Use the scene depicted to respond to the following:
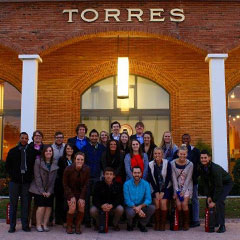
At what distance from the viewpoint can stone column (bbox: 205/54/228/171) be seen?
37.6ft

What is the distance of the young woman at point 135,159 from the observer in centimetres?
763

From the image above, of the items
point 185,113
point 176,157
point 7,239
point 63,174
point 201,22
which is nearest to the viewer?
point 7,239

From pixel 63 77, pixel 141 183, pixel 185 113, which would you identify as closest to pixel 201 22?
pixel 185 113

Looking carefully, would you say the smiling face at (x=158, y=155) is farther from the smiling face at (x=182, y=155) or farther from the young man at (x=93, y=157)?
the young man at (x=93, y=157)

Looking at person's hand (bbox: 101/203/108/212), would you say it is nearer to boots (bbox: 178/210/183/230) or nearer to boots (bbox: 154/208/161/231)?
boots (bbox: 154/208/161/231)

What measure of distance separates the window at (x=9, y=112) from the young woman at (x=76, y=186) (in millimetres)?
8222

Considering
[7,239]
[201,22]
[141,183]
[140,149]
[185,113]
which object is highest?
[201,22]

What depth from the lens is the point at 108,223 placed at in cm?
764

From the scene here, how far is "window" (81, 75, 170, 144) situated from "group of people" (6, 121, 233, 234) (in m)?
6.90

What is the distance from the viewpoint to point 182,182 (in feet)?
24.8

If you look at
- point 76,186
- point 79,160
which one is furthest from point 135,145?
Result: point 76,186

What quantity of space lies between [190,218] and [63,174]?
269cm

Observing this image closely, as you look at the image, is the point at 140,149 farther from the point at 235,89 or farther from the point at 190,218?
the point at 235,89

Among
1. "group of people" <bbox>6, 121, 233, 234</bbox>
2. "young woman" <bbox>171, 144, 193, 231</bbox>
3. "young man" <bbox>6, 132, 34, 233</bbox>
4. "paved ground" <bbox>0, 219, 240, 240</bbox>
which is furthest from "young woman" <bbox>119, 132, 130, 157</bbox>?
"young man" <bbox>6, 132, 34, 233</bbox>
